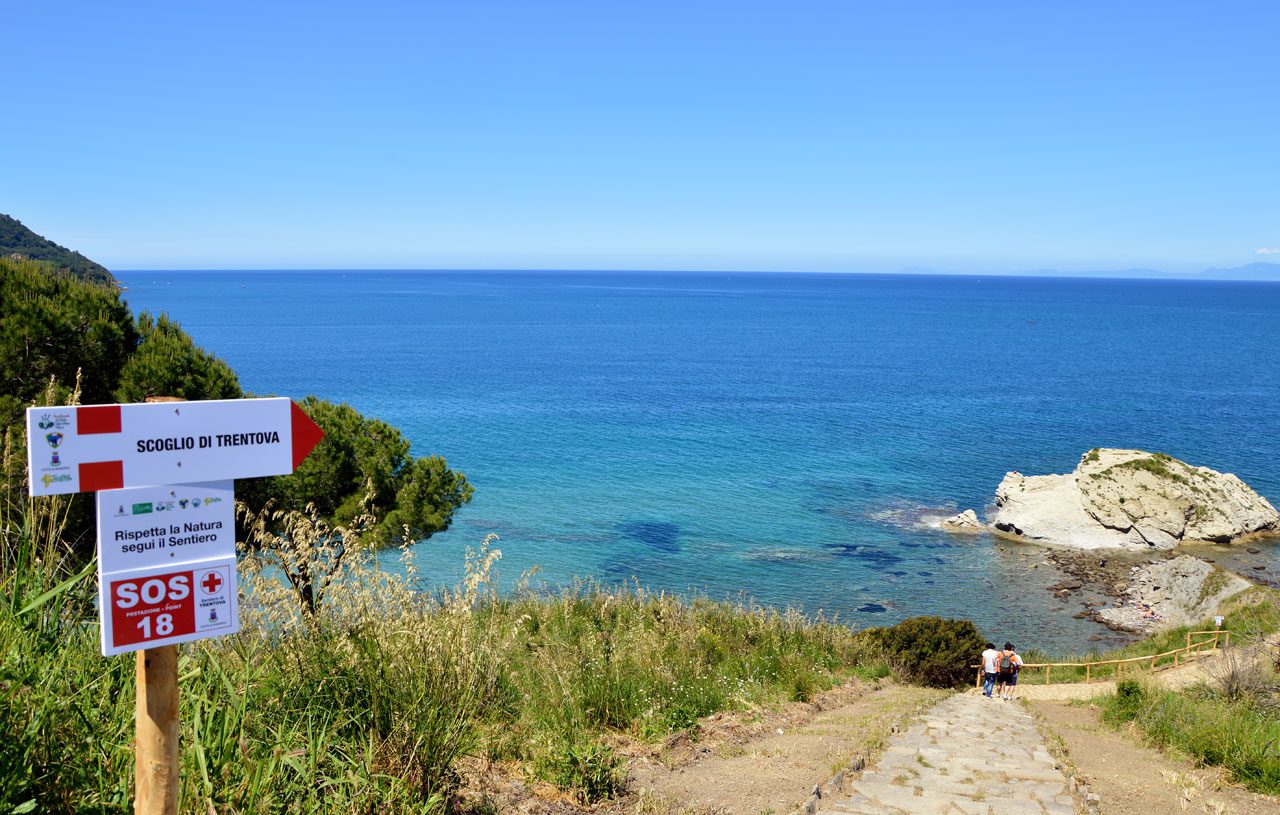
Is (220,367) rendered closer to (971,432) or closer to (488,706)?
(488,706)

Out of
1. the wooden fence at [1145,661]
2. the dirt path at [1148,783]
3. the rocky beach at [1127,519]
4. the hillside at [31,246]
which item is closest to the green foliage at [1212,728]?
the dirt path at [1148,783]

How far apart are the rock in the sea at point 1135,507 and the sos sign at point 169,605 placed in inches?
1392

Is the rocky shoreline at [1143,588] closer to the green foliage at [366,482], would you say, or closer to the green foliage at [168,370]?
the green foliage at [366,482]

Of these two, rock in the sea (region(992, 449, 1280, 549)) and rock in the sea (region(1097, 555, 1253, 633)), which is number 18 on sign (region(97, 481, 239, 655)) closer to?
rock in the sea (region(1097, 555, 1253, 633))

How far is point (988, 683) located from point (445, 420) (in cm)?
3799

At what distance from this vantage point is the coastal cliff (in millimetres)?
33781

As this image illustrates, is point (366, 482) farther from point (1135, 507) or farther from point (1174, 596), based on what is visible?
point (1135, 507)

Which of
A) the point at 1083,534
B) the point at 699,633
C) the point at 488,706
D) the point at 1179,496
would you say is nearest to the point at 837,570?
the point at 1083,534

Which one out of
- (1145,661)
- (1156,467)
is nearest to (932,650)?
(1145,661)

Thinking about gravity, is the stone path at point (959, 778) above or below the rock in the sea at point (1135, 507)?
above

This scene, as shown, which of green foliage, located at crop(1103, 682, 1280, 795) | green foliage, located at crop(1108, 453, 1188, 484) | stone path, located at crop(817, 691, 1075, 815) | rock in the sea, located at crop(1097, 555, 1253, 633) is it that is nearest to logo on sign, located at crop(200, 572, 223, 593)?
stone path, located at crop(817, 691, 1075, 815)

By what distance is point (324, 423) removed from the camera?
1357 centimetres

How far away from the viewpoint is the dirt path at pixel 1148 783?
20.8 feet

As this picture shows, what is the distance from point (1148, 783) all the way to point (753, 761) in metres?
3.57
